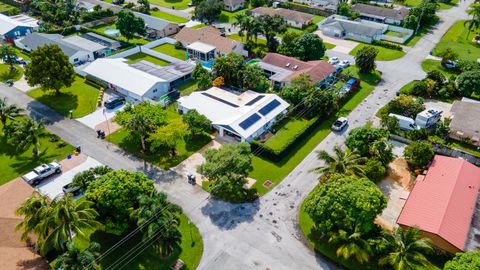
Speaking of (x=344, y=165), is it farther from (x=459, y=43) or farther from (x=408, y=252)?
(x=459, y=43)

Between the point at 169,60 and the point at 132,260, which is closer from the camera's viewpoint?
the point at 132,260

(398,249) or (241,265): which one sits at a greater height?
(398,249)

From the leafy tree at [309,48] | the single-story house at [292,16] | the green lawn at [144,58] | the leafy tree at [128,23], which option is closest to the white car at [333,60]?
the leafy tree at [309,48]

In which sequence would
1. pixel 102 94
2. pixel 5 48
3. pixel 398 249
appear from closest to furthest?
pixel 398 249 → pixel 102 94 → pixel 5 48

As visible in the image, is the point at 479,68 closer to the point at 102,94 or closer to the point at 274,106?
the point at 274,106

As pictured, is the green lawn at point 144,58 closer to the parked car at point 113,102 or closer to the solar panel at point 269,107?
the parked car at point 113,102

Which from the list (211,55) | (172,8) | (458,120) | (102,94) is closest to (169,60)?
(211,55)
